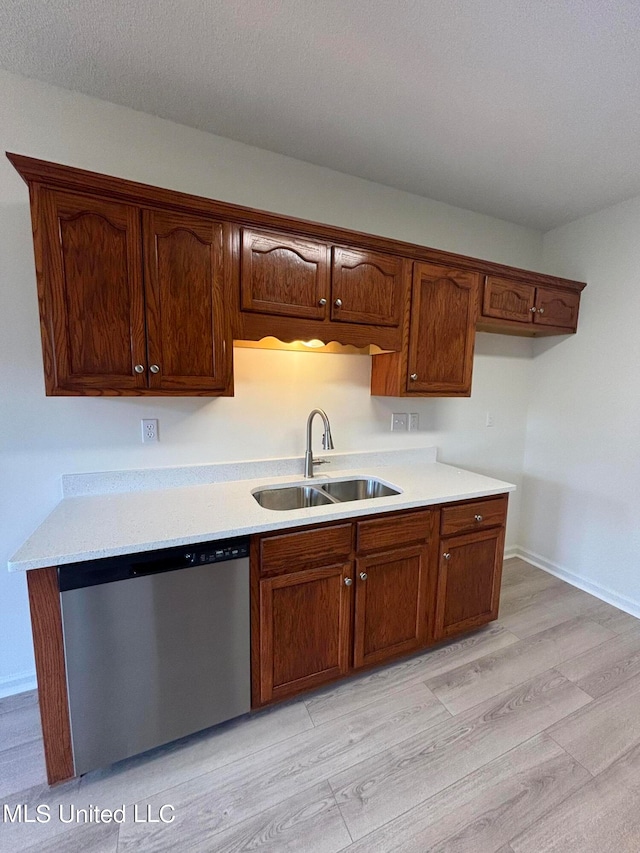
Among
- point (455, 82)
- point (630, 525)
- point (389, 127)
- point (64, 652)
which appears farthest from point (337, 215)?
point (630, 525)

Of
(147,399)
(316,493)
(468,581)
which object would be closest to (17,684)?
(147,399)

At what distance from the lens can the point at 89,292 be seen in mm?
1401

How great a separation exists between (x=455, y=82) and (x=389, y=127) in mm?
346

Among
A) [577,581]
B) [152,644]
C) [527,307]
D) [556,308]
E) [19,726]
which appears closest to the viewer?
[152,644]

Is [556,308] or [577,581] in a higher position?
[556,308]

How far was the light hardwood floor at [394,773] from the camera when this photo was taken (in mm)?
1200

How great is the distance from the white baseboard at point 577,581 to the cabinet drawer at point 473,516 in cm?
124

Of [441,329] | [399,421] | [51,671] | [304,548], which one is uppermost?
[441,329]

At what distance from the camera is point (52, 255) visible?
134 cm

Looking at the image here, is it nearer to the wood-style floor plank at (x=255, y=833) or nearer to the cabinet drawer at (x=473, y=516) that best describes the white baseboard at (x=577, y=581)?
the cabinet drawer at (x=473, y=516)

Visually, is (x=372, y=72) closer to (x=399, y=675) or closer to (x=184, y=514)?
(x=184, y=514)

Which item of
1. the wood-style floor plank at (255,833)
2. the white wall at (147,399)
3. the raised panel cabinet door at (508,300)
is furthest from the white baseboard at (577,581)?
the wood-style floor plank at (255,833)

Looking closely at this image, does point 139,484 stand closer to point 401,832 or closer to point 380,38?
point 401,832

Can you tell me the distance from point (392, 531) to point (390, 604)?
386 mm
